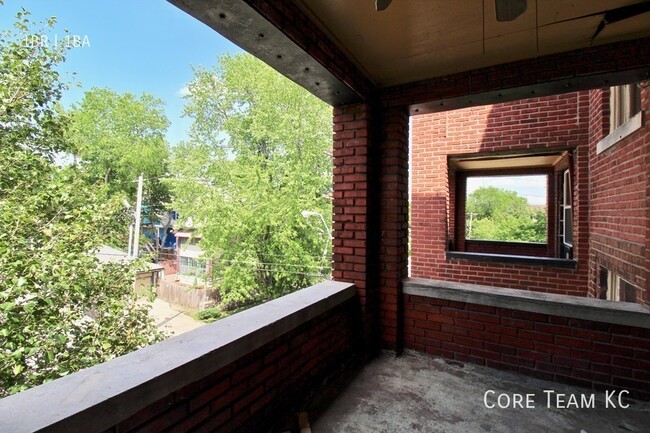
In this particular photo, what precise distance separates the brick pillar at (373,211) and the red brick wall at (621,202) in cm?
180

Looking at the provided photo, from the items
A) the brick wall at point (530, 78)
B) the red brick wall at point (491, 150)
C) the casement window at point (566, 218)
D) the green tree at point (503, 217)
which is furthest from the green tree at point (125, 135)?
the casement window at point (566, 218)

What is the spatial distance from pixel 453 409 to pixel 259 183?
11413mm

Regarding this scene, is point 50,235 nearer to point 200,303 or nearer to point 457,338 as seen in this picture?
point 457,338

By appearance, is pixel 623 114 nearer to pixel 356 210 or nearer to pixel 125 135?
pixel 356 210

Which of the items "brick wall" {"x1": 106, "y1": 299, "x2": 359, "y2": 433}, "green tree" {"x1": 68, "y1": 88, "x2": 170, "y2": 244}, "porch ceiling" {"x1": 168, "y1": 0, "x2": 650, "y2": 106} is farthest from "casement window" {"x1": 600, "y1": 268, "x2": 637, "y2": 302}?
"green tree" {"x1": 68, "y1": 88, "x2": 170, "y2": 244}

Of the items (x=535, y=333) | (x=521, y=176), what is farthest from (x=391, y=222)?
(x=521, y=176)

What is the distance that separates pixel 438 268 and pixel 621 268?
2.50 meters

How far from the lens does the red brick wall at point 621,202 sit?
7.97 ft

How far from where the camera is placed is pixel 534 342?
8.29 ft

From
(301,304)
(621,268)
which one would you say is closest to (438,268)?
(621,268)

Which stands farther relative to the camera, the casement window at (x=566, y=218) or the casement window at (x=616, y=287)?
the casement window at (x=566, y=218)

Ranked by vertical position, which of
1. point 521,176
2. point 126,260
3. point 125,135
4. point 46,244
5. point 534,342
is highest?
point 125,135

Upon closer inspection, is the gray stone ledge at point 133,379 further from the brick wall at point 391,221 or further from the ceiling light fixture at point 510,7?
the ceiling light fixture at point 510,7

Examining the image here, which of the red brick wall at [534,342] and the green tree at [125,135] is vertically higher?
the green tree at [125,135]
